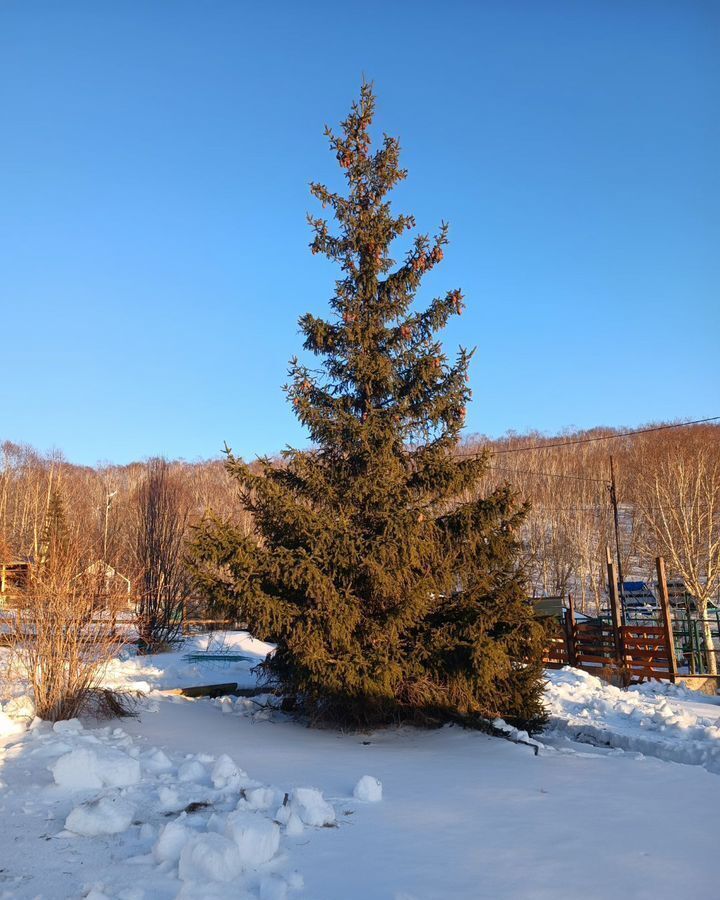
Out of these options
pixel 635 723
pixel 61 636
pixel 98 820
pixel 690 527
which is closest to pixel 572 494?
pixel 690 527

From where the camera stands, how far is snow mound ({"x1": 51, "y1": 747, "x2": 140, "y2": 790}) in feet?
17.5

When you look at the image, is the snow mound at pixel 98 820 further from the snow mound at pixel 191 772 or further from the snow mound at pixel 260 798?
the snow mound at pixel 191 772

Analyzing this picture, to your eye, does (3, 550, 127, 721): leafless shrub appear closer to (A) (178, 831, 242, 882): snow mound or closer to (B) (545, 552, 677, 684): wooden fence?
(A) (178, 831, 242, 882): snow mound

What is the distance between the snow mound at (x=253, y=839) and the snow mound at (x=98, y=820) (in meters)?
0.85

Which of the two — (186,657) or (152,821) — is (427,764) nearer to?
(152,821)

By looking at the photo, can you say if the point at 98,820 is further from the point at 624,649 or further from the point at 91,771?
the point at 624,649

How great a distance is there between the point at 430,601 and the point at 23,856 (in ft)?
18.6

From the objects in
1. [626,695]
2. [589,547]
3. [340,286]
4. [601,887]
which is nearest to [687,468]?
[589,547]

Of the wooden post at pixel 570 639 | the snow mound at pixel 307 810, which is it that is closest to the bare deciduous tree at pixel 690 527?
the wooden post at pixel 570 639

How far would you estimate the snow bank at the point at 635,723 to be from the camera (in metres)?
8.53

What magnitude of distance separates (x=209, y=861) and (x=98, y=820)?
3.95ft

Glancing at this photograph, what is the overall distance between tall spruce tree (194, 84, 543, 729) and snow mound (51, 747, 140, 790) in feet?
9.63

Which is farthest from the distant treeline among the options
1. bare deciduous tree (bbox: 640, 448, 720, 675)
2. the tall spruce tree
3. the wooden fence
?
the tall spruce tree

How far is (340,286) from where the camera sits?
10688 mm
